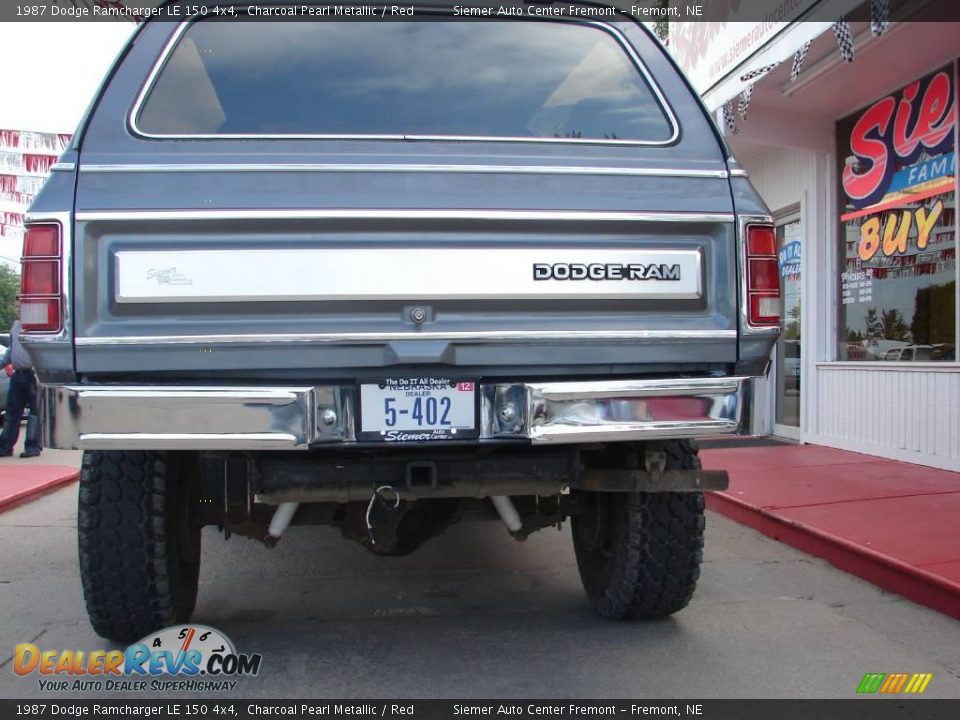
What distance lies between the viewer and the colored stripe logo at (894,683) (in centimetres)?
286

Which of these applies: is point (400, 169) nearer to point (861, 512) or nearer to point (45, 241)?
point (45, 241)

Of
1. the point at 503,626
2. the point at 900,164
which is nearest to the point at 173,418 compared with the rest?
the point at 503,626

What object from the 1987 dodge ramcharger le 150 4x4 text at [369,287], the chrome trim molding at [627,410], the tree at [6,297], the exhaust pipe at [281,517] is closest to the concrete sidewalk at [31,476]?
the 1987 dodge ramcharger le 150 4x4 text at [369,287]

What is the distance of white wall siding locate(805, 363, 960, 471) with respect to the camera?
630 centimetres

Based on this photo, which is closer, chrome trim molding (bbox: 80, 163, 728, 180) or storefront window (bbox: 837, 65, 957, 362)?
chrome trim molding (bbox: 80, 163, 728, 180)

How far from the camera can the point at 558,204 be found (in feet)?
8.73

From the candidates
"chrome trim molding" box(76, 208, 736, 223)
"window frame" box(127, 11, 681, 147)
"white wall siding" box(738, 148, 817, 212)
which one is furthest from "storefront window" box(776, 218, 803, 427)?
"chrome trim molding" box(76, 208, 736, 223)

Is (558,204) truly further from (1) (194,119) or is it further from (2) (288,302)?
(1) (194,119)

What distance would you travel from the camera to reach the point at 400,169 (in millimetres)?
2648

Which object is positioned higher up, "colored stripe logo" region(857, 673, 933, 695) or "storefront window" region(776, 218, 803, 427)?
"storefront window" region(776, 218, 803, 427)

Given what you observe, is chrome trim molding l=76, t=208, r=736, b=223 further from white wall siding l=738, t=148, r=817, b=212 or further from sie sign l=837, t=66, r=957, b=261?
white wall siding l=738, t=148, r=817, b=212

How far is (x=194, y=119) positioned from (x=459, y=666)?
2.18 m

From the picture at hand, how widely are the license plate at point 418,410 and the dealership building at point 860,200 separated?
4.28 meters

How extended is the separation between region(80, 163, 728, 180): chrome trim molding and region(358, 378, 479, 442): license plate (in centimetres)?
69
